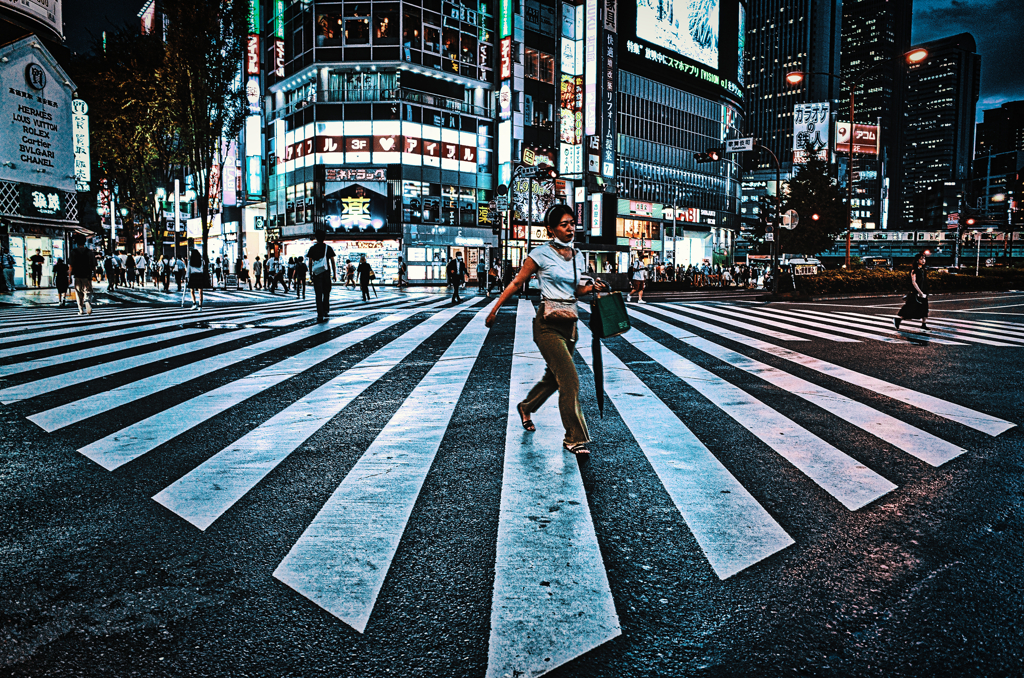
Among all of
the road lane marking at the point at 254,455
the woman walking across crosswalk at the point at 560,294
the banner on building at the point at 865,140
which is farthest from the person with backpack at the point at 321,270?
the banner on building at the point at 865,140

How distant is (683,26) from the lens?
8100cm

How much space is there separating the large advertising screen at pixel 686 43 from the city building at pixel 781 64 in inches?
2159

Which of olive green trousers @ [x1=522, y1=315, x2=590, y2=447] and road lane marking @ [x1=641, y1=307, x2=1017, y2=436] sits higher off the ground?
olive green trousers @ [x1=522, y1=315, x2=590, y2=447]

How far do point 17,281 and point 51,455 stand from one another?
1291 inches

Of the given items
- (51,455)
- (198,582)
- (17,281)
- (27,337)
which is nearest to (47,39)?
(17,281)

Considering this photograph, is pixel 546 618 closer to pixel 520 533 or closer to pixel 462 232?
pixel 520 533

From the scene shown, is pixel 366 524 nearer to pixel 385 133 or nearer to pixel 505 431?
pixel 505 431

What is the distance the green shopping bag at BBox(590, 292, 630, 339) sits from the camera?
4918 millimetres

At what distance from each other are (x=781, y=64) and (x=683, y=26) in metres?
96.0

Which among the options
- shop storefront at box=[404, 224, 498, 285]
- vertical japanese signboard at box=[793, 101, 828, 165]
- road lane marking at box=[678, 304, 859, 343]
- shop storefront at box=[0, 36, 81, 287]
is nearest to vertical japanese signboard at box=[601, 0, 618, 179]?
shop storefront at box=[404, 224, 498, 285]

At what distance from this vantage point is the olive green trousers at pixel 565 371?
4.72m

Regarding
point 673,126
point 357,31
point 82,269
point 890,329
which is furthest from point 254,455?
point 673,126

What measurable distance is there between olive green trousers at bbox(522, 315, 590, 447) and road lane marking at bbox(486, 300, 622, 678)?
0.62 feet

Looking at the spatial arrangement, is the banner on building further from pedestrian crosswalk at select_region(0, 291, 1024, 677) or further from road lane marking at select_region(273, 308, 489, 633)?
road lane marking at select_region(273, 308, 489, 633)
